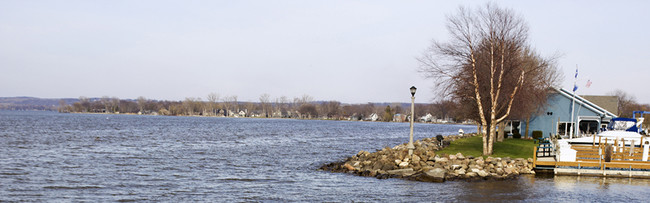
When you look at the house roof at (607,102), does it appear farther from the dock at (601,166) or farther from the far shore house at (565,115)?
the dock at (601,166)

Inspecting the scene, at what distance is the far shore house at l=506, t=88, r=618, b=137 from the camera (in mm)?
46812

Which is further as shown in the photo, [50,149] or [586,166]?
[50,149]

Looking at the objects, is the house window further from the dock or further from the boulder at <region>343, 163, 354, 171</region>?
the boulder at <region>343, 163, 354, 171</region>

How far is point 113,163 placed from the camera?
32312 millimetres

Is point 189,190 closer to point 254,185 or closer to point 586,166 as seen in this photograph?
point 254,185

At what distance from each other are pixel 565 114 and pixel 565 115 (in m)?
0.09

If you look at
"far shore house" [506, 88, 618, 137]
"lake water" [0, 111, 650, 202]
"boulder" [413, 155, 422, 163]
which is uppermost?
"far shore house" [506, 88, 618, 137]

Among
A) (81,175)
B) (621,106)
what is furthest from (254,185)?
(621,106)

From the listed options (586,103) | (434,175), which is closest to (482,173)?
(434,175)

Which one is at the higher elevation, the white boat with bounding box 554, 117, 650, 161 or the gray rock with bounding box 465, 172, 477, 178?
the white boat with bounding box 554, 117, 650, 161

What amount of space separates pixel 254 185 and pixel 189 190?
3.08m

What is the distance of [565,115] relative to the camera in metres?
47.5

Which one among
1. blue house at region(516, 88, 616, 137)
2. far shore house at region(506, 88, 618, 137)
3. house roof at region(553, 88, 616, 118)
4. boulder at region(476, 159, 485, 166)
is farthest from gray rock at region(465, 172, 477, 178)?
house roof at region(553, 88, 616, 118)

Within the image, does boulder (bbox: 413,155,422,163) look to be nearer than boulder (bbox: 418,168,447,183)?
No
